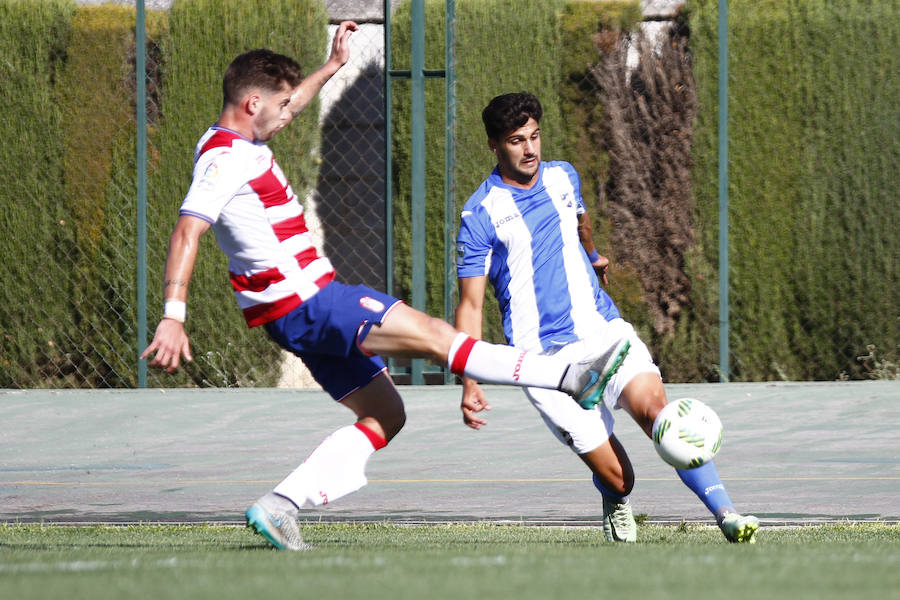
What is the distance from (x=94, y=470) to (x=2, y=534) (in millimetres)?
2876

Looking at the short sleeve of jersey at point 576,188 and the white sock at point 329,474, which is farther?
the short sleeve of jersey at point 576,188

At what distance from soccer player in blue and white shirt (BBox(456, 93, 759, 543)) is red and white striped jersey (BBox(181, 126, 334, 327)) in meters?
0.94

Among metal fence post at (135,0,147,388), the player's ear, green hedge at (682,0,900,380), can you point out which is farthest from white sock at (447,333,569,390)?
metal fence post at (135,0,147,388)

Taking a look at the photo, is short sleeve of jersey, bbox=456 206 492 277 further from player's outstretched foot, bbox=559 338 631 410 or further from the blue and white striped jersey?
player's outstretched foot, bbox=559 338 631 410

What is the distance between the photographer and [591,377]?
200 inches

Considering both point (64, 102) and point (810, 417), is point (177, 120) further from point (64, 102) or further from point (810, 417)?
point (810, 417)

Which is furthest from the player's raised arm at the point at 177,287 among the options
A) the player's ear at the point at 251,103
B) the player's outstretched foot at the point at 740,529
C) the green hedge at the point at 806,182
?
the green hedge at the point at 806,182

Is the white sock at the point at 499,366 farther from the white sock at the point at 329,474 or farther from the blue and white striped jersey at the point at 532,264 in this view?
the blue and white striped jersey at the point at 532,264

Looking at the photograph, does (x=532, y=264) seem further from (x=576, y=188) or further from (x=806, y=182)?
(x=806, y=182)

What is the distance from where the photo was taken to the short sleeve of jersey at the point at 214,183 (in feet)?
16.5

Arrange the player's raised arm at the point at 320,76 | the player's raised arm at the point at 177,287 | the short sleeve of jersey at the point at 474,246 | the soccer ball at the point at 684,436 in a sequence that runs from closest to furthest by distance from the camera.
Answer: the player's raised arm at the point at 177,287
the soccer ball at the point at 684,436
the player's raised arm at the point at 320,76
the short sleeve of jersey at the point at 474,246

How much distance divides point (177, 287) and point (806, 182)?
769 centimetres

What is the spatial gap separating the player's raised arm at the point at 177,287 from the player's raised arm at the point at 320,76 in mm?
907

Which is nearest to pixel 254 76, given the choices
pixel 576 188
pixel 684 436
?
pixel 576 188
